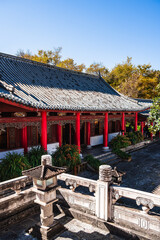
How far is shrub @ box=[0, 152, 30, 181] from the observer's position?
684cm

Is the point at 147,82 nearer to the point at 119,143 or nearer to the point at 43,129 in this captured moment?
the point at 119,143

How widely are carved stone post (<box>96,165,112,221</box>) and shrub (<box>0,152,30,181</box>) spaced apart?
3518 mm

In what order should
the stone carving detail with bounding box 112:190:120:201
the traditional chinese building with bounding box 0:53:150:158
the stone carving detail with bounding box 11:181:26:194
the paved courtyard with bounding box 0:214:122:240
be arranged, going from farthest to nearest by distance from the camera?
1. the traditional chinese building with bounding box 0:53:150:158
2. the stone carving detail with bounding box 11:181:26:194
3. the stone carving detail with bounding box 112:190:120:201
4. the paved courtyard with bounding box 0:214:122:240

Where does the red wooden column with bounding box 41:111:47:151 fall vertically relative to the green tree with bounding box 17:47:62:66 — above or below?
below

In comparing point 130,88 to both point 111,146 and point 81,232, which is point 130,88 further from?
point 81,232

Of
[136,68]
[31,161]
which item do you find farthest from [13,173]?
[136,68]

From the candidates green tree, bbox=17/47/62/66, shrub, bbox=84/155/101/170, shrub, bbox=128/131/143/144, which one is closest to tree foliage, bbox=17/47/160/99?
green tree, bbox=17/47/62/66

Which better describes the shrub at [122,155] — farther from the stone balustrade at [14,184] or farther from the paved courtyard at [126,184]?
the stone balustrade at [14,184]

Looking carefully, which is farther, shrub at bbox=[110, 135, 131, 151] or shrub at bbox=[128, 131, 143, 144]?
shrub at bbox=[128, 131, 143, 144]

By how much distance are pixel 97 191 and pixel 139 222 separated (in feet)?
4.07

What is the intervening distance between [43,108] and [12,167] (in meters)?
2.69

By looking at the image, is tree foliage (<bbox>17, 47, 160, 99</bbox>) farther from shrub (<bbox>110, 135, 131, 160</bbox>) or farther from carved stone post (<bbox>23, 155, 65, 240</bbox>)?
carved stone post (<bbox>23, 155, 65, 240</bbox>)

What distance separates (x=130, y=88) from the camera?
3098cm

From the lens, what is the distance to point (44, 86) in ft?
35.8
